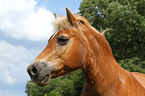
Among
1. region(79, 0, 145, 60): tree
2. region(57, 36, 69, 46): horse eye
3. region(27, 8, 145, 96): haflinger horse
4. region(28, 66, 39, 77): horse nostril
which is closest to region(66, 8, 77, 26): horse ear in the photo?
region(27, 8, 145, 96): haflinger horse

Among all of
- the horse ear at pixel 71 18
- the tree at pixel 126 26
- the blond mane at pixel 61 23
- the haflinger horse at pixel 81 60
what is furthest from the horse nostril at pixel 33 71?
the tree at pixel 126 26

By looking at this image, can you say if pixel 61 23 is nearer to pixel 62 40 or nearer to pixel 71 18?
pixel 71 18

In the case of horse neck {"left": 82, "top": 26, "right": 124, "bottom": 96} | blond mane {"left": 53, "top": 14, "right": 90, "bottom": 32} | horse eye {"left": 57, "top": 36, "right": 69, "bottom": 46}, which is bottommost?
horse neck {"left": 82, "top": 26, "right": 124, "bottom": 96}

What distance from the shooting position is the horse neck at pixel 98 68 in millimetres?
3012

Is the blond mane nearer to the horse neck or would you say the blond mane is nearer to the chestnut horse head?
the chestnut horse head

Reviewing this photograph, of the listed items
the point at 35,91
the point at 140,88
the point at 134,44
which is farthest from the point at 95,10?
the point at 140,88

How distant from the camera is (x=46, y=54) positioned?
2.83 meters

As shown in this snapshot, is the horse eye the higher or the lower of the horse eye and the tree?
the lower

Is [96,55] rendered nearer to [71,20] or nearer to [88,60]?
[88,60]

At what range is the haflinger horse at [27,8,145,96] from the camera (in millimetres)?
2805

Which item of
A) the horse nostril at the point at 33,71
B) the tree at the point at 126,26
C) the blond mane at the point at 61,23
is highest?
the tree at the point at 126,26

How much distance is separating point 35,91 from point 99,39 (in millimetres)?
29586

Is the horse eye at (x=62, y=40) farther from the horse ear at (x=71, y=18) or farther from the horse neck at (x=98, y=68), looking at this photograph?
the horse neck at (x=98, y=68)

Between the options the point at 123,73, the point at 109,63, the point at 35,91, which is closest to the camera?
the point at 109,63
